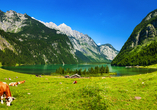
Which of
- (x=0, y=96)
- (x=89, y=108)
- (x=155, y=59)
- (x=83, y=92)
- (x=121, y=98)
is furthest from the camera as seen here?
(x=155, y=59)

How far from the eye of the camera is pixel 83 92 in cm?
1527

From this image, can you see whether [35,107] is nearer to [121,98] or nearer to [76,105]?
[76,105]

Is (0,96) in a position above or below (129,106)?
above

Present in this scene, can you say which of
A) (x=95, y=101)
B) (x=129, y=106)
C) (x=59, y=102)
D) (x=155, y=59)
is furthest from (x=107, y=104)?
(x=155, y=59)

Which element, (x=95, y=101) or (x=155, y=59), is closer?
(x=95, y=101)

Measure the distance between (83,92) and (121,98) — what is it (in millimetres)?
5107

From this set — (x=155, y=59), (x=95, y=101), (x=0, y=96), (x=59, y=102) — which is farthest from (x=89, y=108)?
(x=155, y=59)

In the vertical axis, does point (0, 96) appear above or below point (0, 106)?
above

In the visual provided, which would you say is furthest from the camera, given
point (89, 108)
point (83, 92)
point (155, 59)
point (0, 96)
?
point (155, 59)

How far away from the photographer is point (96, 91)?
1467 centimetres

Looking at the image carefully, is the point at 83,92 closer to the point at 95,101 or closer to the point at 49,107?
the point at 95,101

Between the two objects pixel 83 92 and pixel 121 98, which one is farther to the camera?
pixel 83 92

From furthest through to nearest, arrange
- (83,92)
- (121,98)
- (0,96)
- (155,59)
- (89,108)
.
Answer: (155,59)
(83,92)
(121,98)
(0,96)
(89,108)

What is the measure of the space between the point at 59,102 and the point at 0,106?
21.8ft
